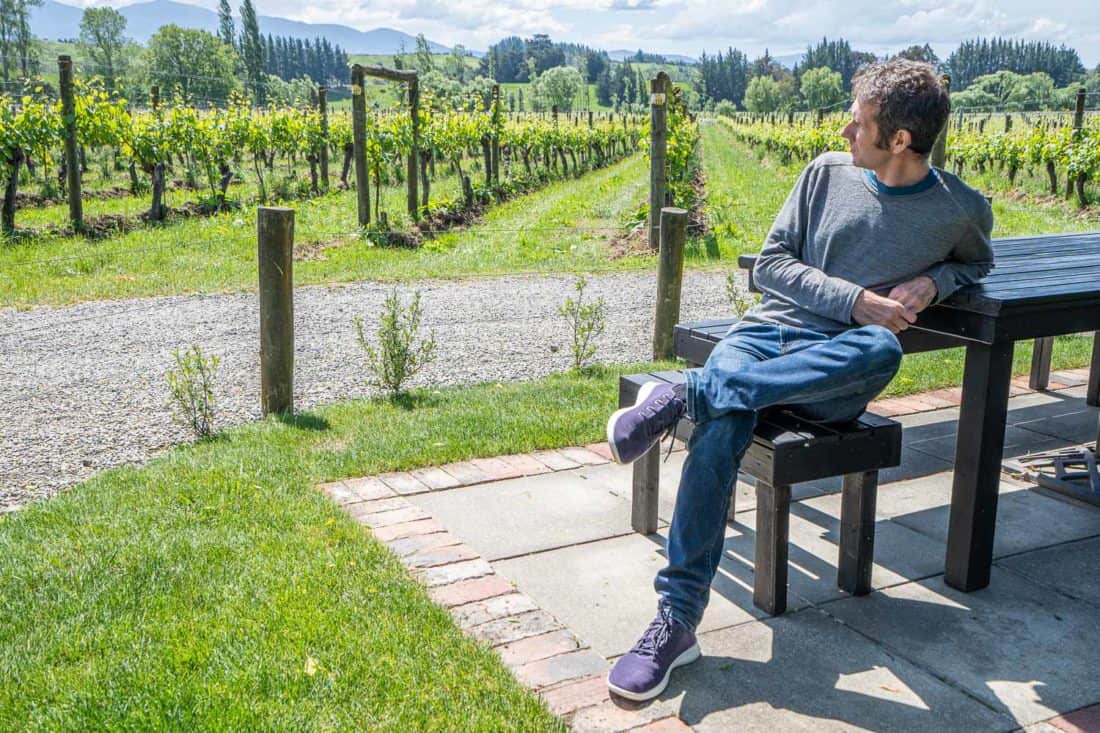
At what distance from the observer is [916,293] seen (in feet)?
8.52

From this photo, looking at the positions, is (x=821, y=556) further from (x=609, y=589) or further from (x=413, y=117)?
(x=413, y=117)

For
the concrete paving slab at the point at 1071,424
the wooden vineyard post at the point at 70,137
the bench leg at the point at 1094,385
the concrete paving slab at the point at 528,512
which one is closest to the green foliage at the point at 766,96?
the wooden vineyard post at the point at 70,137

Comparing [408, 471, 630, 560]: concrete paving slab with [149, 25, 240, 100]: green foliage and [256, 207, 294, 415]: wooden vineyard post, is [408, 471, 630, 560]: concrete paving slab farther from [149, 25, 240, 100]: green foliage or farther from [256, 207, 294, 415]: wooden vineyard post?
[149, 25, 240, 100]: green foliage

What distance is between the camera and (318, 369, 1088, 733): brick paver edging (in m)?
2.25

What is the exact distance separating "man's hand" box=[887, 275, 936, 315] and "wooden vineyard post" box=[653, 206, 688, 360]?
9.18 ft

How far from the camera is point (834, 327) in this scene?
2693 mm

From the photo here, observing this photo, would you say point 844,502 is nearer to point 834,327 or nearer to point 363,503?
point 834,327

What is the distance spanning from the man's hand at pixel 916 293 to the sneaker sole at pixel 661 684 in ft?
3.38

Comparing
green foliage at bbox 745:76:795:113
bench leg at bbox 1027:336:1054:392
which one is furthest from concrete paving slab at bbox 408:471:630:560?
green foliage at bbox 745:76:795:113

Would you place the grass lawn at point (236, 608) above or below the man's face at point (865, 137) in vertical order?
below

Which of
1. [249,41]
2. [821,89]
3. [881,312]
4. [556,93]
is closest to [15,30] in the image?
[249,41]

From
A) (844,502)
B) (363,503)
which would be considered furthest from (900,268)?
(363,503)

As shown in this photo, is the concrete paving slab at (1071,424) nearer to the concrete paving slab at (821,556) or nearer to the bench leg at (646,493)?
the concrete paving slab at (821,556)

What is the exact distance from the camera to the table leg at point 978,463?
2.71 metres
